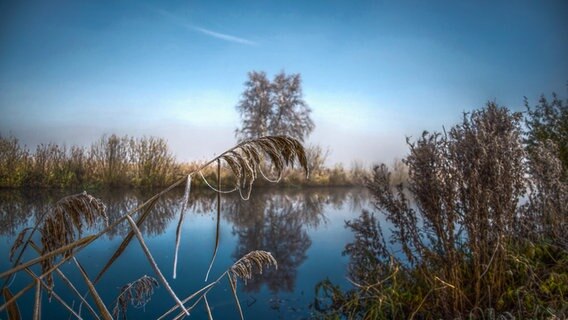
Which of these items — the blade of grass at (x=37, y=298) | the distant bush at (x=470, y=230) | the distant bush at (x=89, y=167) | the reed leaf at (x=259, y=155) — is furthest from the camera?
the distant bush at (x=89, y=167)

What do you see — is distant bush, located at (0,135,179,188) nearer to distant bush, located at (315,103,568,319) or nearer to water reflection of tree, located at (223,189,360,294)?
water reflection of tree, located at (223,189,360,294)

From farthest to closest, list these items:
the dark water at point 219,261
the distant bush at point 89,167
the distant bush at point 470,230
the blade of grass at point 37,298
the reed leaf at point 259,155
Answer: the distant bush at point 89,167 → the dark water at point 219,261 → the distant bush at point 470,230 → the reed leaf at point 259,155 → the blade of grass at point 37,298

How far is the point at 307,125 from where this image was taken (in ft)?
91.8

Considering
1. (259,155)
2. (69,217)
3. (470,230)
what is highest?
(259,155)

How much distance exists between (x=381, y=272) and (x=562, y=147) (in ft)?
21.8

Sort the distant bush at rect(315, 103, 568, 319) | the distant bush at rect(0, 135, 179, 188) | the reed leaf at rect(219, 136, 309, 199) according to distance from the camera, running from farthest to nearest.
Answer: the distant bush at rect(0, 135, 179, 188)
the distant bush at rect(315, 103, 568, 319)
the reed leaf at rect(219, 136, 309, 199)

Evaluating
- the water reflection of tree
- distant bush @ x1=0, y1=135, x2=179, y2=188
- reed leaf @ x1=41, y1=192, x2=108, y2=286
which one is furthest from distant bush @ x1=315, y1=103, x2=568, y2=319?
distant bush @ x1=0, y1=135, x2=179, y2=188

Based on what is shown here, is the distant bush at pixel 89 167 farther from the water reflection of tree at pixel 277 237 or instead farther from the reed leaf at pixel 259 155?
the reed leaf at pixel 259 155

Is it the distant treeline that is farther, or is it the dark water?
the distant treeline

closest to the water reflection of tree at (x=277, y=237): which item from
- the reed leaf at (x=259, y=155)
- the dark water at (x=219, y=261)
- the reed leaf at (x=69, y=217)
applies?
the dark water at (x=219, y=261)

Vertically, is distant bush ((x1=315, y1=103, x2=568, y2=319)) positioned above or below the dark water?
above

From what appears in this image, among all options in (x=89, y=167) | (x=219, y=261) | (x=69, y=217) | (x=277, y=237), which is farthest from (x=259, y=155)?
(x=89, y=167)

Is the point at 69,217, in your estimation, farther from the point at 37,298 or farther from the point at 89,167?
the point at 89,167

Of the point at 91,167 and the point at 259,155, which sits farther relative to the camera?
the point at 91,167
